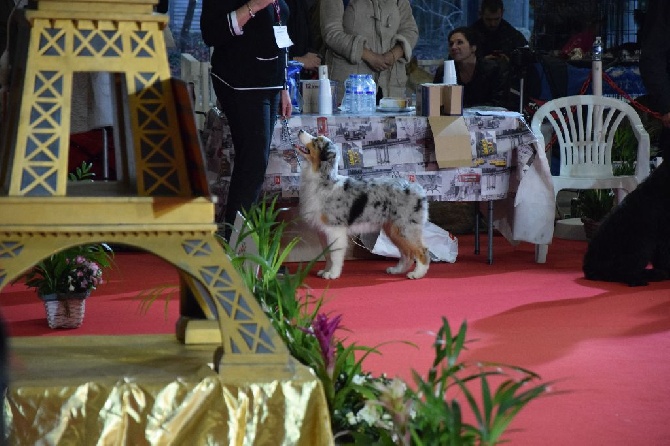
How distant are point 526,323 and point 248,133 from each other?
146 cm

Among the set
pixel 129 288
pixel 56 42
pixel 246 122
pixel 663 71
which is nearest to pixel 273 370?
pixel 56 42

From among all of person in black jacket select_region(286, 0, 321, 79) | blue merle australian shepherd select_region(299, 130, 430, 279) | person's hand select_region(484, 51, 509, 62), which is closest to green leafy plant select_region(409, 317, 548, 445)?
blue merle australian shepherd select_region(299, 130, 430, 279)

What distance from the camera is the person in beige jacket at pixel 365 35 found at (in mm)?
6777

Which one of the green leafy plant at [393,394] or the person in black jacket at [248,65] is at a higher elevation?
the person in black jacket at [248,65]

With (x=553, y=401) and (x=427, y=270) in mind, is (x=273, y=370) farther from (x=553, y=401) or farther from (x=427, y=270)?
(x=427, y=270)

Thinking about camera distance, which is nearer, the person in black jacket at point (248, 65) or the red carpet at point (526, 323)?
the red carpet at point (526, 323)

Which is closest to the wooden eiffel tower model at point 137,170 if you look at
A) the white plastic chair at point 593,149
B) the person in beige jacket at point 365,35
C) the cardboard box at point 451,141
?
the cardboard box at point 451,141

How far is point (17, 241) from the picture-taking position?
1.85 meters

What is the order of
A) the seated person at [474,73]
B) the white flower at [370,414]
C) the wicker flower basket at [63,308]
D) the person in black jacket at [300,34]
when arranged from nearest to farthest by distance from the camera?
1. the white flower at [370,414]
2. the wicker flower basket at [63,308]
3. the person in black jacket at [300,34]
4. the seated person at [474,73]

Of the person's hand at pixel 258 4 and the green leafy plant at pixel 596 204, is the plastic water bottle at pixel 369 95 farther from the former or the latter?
the green leafy plant at pixel 596 204

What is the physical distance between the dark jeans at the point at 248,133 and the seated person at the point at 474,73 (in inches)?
107

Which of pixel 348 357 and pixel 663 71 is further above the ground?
pixel 663 71

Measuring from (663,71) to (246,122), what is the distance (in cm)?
229

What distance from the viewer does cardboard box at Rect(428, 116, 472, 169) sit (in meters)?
5.56
